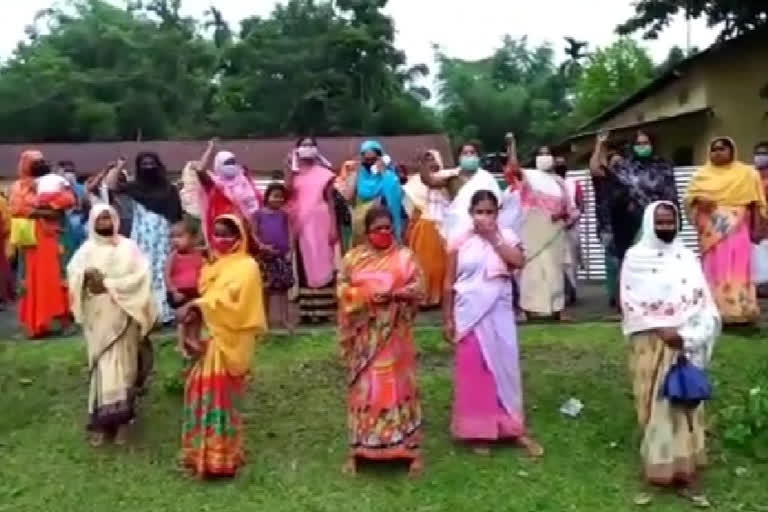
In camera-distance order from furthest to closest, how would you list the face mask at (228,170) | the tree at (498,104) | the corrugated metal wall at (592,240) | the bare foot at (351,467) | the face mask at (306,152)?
the tree at (498,104) < the corrugated metal wall at (592,240) < the face mask at (306,152) < the face mask at (228,170) < the bare foot at (351,467)

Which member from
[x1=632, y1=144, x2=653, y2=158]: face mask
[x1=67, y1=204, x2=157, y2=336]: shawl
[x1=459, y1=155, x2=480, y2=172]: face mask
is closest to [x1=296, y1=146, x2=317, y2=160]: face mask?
[x1=459, y1=155, x2=480, y2=172]: face mask

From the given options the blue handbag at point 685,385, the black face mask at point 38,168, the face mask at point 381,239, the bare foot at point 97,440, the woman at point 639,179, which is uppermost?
the black face mask at point 38,168

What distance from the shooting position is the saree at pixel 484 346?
8.41 m

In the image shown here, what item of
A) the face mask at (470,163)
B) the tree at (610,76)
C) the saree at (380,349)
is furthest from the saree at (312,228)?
the tree at (610,76)

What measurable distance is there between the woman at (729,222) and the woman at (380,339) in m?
3.53

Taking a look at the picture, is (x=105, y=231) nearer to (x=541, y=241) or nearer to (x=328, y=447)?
(x=328, y=447)

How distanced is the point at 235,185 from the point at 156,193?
650 millimetres

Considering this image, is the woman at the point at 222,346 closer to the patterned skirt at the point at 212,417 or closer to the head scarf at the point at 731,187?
the patterned skirt at the point at 212,417

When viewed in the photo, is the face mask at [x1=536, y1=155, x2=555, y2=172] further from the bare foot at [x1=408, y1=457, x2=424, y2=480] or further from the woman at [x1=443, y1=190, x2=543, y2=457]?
the bare foot at [x1=408, y1=457, x2=424, y2=480]

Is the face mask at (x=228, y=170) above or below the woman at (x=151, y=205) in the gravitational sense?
above

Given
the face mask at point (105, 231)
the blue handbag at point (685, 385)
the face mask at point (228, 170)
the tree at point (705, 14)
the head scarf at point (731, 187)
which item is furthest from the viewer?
the tree at point (705, 14)

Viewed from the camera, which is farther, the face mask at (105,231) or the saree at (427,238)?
the saree at (427,238)

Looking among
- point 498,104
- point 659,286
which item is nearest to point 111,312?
point 659,286

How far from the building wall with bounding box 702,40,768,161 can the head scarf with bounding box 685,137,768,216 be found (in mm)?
14419
